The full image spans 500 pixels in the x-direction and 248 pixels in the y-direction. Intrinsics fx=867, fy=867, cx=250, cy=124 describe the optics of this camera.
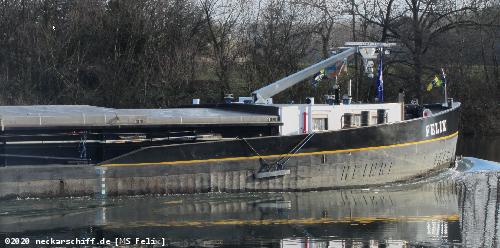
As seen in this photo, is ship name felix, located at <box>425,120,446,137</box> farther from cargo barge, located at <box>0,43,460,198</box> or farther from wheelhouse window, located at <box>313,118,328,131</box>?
wheelhouse window, located at <box>313,118,328,131</box>

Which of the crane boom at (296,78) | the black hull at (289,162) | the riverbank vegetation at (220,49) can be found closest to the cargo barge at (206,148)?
the black hull at (289,162)

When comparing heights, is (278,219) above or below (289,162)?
below

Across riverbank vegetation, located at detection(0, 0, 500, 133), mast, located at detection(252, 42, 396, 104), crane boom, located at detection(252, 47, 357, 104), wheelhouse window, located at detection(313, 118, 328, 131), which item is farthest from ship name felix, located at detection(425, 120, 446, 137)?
riverbank vegetation, located at detection(0, 0, 500, 133)

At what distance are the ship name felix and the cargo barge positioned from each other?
89mm

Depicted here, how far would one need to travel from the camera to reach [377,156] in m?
25.9

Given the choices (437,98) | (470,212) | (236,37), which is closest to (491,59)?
(437,98)

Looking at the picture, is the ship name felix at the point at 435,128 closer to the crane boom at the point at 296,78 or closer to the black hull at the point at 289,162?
the black hull at the point at 289,162

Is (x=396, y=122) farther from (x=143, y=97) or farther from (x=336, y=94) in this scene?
(x=143, y=97)

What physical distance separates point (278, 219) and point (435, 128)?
29.0ft

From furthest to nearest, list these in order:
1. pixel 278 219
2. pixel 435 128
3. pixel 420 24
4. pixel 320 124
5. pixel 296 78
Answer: pixel 420 24, pixel 296 78, pixel 435 128, pixel 320 124, pixel 278 219

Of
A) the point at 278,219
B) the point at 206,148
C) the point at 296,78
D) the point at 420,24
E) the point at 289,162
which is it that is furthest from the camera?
the point at 420,24

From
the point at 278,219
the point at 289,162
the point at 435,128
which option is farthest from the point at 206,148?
the point at 435,128

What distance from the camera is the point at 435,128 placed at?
27859 millimetres

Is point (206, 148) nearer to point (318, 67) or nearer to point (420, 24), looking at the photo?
point (318, 67)
